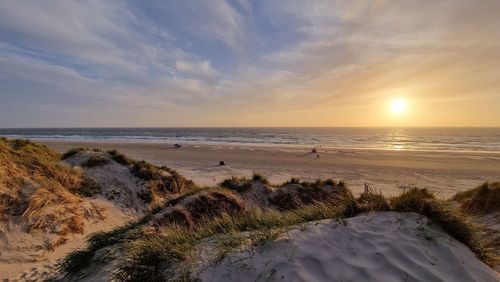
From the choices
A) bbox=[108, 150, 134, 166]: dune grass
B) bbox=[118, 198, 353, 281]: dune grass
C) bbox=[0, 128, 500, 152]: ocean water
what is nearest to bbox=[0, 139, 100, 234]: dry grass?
bbox=[108, 150, 134, 166]: dune grass

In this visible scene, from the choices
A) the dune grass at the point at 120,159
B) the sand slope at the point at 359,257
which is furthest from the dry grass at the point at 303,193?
the sand slope at the point at 359,257

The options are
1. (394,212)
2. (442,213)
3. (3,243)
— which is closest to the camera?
(442,213)

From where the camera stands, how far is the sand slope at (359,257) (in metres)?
3.30

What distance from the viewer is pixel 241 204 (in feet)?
31.7

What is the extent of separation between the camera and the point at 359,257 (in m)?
3.62

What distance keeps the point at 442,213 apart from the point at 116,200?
411 inches

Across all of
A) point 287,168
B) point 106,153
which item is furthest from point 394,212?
point 287,168

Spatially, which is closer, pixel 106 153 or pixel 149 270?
pixel 149 270

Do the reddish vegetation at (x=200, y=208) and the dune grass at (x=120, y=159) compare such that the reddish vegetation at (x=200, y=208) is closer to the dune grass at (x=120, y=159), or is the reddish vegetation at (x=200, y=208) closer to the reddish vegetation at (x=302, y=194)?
the reddish vegetation at (x=302, y=194)

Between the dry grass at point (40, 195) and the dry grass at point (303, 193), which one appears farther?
the dry grass at point (303, 193)

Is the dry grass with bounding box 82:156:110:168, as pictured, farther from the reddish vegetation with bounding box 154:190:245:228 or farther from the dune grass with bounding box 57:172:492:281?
the dune grass with bounding box 57:172:492:281

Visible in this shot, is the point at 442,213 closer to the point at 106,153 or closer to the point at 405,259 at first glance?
the point at 405,259

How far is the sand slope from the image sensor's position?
3301 mm

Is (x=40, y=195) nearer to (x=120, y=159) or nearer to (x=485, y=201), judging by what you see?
(x=120, y=159)
